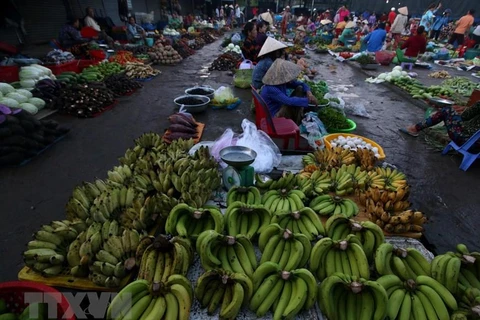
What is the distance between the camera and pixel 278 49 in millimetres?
5156

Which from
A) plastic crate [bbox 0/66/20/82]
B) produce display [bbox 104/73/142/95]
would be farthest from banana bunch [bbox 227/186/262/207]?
plastic crate [bbox 0/66/20/82]

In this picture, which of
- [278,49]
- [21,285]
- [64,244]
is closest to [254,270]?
[21,285]

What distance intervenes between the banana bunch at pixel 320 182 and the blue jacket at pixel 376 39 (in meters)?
13.5

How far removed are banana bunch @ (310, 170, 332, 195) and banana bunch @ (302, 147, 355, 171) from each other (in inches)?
9.0

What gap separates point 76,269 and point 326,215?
238 cm

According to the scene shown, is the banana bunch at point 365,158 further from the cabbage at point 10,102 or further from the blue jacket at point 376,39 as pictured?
the blue jacket at point 376,39

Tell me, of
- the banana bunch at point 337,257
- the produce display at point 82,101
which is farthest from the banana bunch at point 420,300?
the produce display at point 82,101

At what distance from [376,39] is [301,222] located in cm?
1483

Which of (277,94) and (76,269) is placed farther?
(277,94)

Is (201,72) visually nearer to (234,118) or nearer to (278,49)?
(234,118)

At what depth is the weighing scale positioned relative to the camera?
3.03 m

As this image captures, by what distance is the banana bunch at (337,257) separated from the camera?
6.56ft

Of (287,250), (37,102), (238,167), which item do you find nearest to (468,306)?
(287,250)

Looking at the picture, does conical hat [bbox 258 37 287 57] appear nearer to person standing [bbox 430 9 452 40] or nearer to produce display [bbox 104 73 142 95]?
produce display [bbox 104 73 142 95]
